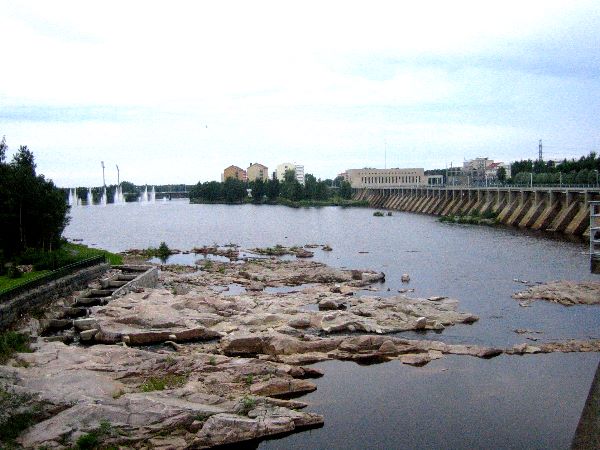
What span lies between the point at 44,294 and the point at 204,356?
33.3ft

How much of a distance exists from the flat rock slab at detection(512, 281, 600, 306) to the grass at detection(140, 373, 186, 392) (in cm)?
2173

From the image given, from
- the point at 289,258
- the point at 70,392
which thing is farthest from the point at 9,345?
the point at 289,258

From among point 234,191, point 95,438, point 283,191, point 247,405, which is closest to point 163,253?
point 247,405

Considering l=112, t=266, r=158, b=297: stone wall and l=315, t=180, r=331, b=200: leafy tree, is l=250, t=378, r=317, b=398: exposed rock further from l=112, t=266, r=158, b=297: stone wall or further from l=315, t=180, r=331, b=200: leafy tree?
l=315, t=180, r=331, b=200: leafy tree

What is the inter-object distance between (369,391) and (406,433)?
3119mm

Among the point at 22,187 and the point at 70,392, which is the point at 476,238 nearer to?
the point at 22,187

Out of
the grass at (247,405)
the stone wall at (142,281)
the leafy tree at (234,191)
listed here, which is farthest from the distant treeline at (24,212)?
the leafy tree at (234,191)

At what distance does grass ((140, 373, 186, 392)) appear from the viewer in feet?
60.2

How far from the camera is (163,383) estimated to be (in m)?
18.8

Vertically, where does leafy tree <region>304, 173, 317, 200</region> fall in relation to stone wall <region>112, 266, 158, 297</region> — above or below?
above

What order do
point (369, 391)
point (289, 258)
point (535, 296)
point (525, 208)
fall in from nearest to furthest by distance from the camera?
point (369, 391), point (535, 296), point (289, 258), point (525, 208)

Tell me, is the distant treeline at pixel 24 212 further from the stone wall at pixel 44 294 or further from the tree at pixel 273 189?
the tree at pixel 273 189

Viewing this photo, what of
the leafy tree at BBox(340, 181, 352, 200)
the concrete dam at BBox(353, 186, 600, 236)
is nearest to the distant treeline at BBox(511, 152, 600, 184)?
the concrete dam at BBox(353, 186, 600, 236)

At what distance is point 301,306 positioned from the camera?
31969 millimetres
